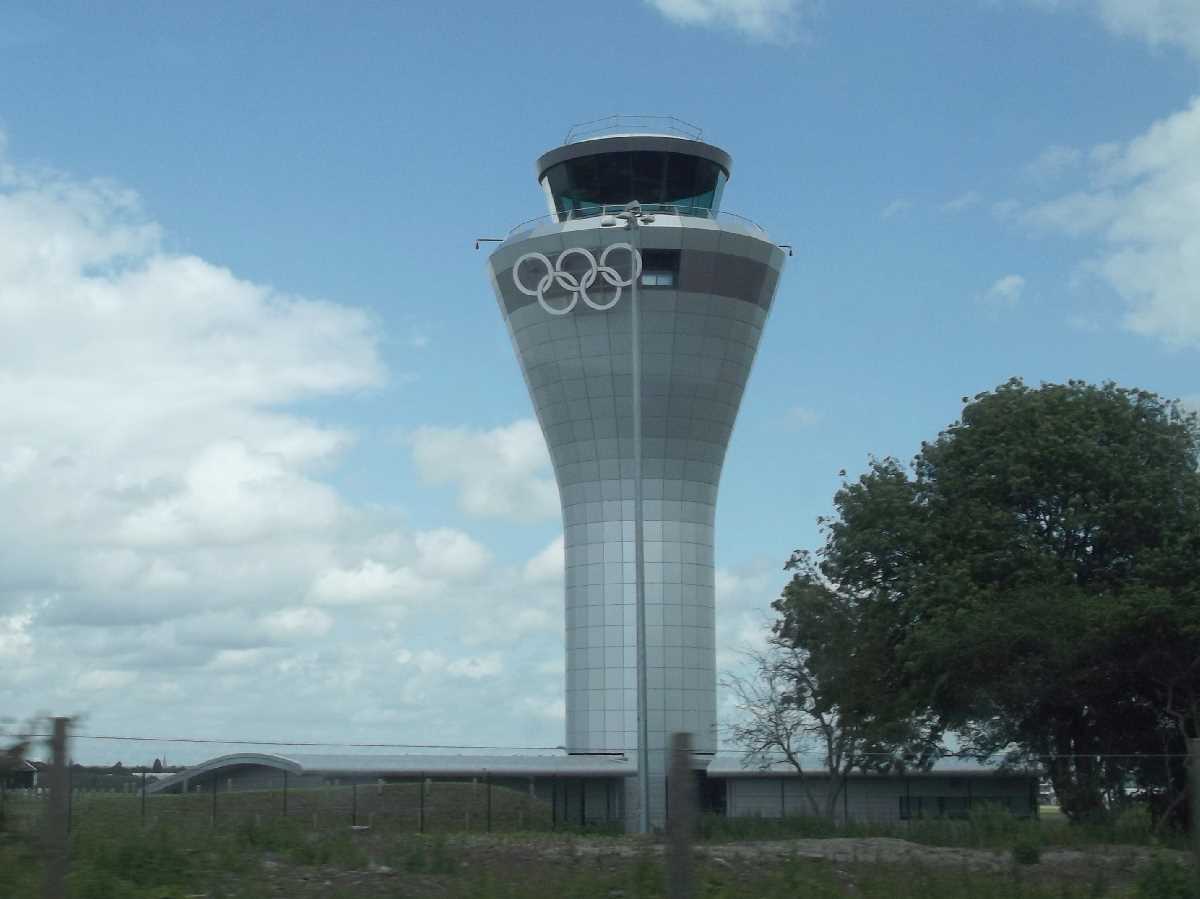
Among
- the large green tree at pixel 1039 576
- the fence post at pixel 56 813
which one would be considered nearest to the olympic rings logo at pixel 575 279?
the large green tree at pixel 1039 576

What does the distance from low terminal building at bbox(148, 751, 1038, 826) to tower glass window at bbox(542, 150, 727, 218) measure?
21.9 metres

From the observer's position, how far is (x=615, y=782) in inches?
2191

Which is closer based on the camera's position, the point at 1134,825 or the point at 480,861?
the point at 480,861

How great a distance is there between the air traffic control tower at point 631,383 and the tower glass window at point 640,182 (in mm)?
57

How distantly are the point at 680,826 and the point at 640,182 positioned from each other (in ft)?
165

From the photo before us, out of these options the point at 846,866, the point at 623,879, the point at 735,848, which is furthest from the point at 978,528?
the point at 623,879

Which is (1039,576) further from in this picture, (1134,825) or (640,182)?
(640,182)

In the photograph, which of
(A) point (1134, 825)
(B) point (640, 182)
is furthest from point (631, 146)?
(A) point (1134, 825)

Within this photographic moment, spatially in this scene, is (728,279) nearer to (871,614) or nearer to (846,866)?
(871,614)

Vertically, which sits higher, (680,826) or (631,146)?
(631,146)

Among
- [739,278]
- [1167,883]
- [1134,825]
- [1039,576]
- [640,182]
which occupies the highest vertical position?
[640,182]

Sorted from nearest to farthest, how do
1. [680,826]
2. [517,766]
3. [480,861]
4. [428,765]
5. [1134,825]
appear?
[680,826] < [480,861] < [1134,825] < [428,765] < [517,766]

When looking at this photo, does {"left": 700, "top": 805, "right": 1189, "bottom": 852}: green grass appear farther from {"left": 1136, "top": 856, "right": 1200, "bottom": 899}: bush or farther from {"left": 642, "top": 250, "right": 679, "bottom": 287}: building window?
{"left": 642, "top": 250, "right": 679, "bottom": 287}: building window

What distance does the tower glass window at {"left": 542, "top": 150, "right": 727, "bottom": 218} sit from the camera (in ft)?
192
